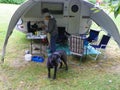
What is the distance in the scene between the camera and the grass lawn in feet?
22.6

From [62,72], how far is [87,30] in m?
3.88

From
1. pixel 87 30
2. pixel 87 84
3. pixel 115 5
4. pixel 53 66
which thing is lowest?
pixel 87 84

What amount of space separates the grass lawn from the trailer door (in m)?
1.90

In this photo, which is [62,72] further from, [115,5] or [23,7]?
[115,5]

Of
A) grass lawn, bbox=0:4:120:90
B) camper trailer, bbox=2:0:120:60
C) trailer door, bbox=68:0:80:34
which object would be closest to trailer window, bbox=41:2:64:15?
camper trailer, bbox=2:0:120:60

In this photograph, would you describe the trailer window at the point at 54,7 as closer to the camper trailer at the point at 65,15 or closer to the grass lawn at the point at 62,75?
the camper trailer at the point at 65,15

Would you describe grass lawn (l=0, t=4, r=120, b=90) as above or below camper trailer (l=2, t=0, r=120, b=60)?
below

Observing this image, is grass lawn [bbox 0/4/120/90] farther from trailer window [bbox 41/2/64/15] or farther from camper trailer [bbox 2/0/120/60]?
trailer window [bbox 41/2/64/15]

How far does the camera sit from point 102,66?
28.2 feet

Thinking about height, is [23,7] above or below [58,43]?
above

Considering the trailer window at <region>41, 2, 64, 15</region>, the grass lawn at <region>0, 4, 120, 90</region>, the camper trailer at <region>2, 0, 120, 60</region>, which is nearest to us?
the grass lawn at <region>0, 4, 120, 90</region>

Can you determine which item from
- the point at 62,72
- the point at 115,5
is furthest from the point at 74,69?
the point at 115,5

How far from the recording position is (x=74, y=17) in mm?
10648

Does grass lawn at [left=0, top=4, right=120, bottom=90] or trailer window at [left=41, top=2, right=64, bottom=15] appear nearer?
grass lawn at [left=0, top=4, right=120, bottom=90]
